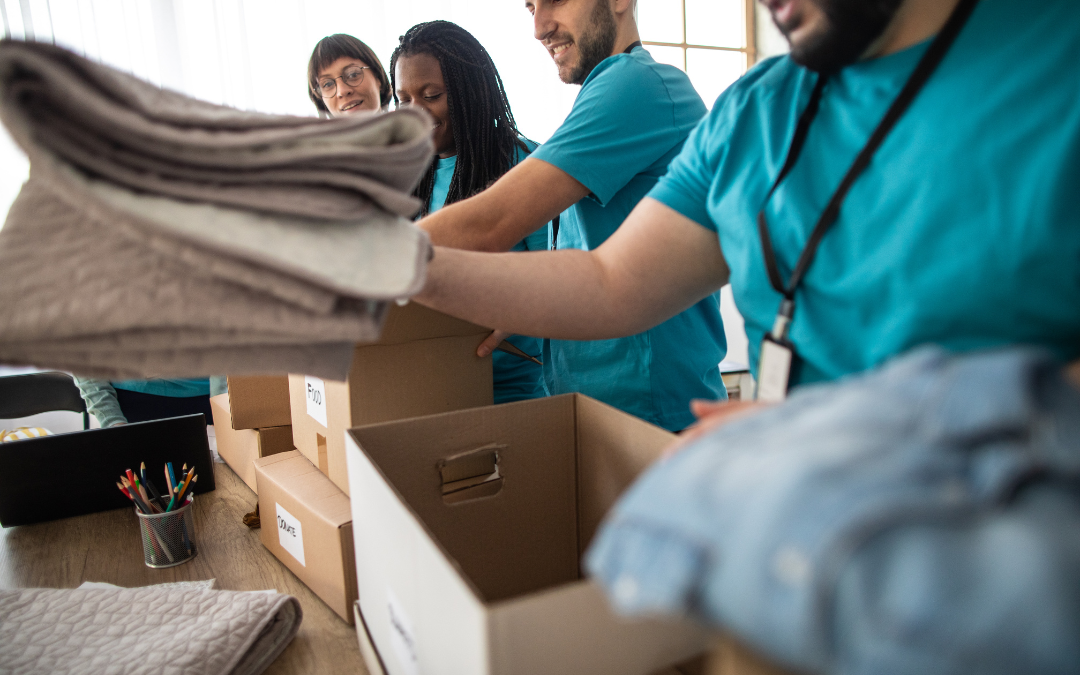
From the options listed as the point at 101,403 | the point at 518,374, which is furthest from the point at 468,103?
the point at 101,403

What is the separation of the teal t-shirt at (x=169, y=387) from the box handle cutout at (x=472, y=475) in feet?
3.97

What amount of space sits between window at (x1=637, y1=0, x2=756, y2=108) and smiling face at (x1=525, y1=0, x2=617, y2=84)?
280 centimetres

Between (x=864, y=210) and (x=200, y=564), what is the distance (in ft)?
2.99

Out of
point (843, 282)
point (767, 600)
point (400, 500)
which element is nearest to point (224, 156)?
point (400, 500)

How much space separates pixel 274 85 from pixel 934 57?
9.08 feet

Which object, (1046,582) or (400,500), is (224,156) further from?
(1046,582)

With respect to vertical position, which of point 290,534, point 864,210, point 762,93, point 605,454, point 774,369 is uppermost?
point 762,93

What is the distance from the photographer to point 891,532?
0.63 ft

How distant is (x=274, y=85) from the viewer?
2.67m

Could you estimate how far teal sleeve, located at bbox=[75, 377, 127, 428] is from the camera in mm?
1533

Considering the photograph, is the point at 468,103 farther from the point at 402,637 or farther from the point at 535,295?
the point at 402,637

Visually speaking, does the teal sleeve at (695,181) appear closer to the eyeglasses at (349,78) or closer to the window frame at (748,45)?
the eyeglasses at (349,78)

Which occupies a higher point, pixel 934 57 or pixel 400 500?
pixel 934 57

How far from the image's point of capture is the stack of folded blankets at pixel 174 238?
36 cm
